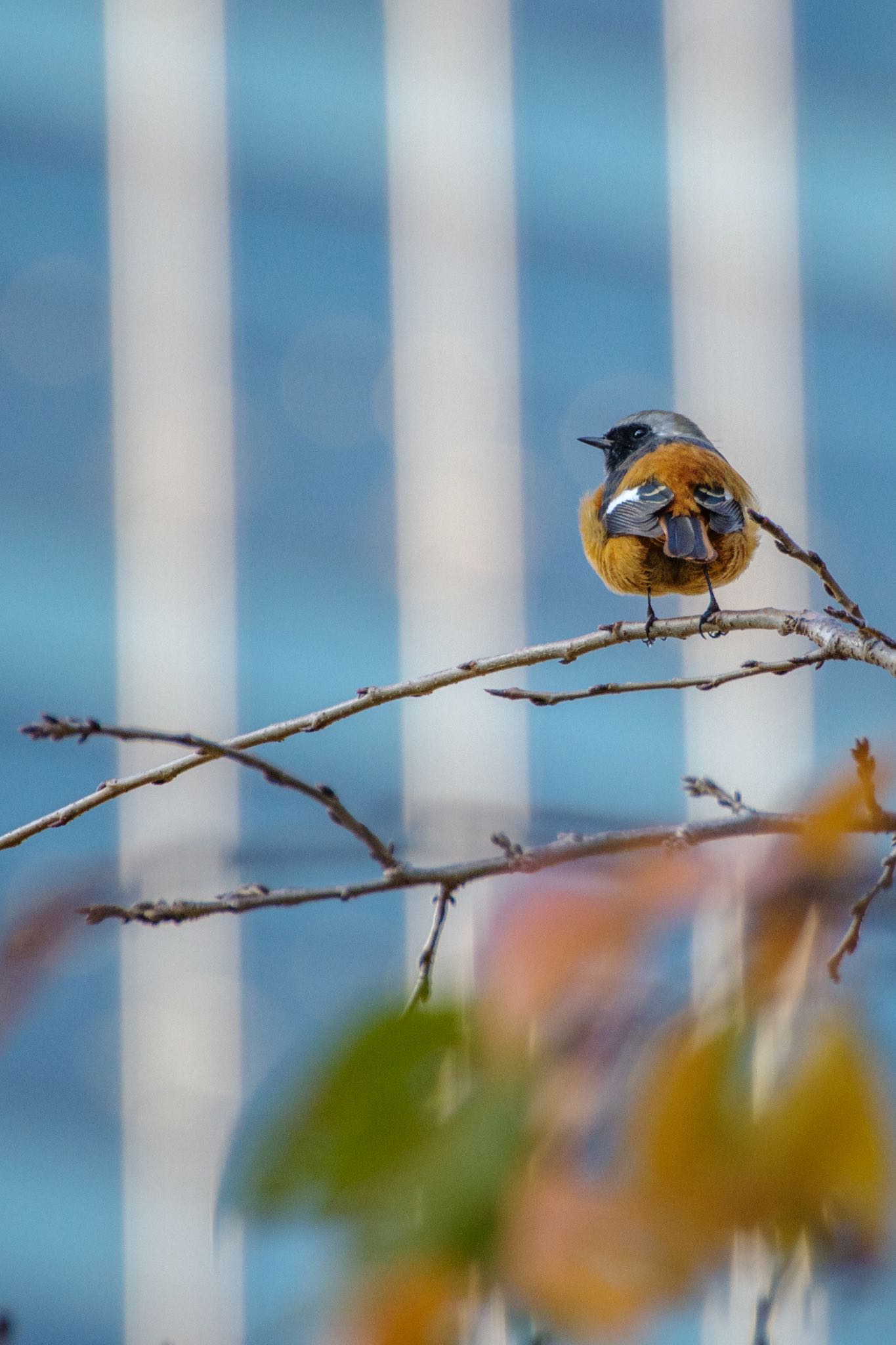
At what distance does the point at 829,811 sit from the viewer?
0.79m

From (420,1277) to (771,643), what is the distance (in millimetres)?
15115

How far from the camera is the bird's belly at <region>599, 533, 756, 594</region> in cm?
375

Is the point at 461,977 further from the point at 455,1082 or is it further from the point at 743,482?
the point at 743,482

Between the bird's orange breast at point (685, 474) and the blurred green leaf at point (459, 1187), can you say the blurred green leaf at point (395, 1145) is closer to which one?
the blurred green leaf at point (459, 1187)

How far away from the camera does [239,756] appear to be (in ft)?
4.09

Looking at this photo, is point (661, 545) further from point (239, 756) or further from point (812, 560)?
point (239, 756)

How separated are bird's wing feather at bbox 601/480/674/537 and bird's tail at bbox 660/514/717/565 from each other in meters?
0.03

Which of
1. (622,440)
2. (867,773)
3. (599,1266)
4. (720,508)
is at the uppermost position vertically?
(622,440)

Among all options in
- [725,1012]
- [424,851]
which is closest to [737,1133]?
[725,1012]

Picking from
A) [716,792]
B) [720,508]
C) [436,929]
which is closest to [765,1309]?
[436,929]

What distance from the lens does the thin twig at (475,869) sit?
138 cm

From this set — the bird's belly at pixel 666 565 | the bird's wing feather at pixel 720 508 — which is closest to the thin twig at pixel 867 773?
the bird's wing feather at pixel 720 508

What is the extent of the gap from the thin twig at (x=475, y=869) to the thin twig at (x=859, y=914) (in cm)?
8

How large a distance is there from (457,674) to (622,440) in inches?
121
